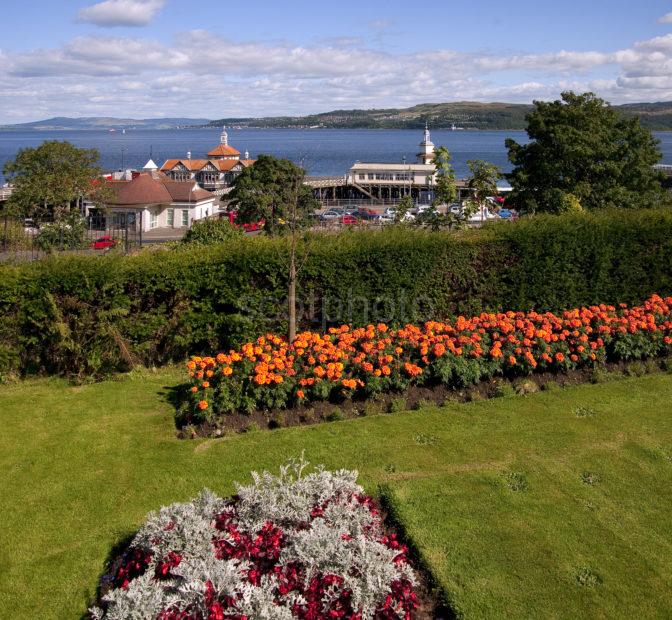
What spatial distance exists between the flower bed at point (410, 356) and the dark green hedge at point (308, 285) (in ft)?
2.68

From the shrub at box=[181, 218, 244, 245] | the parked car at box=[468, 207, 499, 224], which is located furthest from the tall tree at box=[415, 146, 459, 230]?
the shrub at box=[181, 218, 244, 245]

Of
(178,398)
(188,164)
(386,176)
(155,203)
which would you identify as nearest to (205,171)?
(188,164)

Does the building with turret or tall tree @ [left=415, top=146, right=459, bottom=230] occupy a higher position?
the building with turret

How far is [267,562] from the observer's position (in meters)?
5.21

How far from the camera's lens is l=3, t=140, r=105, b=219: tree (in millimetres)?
43094

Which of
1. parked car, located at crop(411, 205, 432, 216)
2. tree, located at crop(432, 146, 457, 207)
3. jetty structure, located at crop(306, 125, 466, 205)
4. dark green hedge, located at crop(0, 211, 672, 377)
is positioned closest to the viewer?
dark green hedge, located at crop(0, 211, 672, 377)

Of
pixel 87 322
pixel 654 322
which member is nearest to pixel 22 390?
pixel 87 322

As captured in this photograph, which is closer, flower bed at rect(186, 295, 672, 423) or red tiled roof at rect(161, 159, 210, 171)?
flower bed at rect(186, 295, 672, 423)

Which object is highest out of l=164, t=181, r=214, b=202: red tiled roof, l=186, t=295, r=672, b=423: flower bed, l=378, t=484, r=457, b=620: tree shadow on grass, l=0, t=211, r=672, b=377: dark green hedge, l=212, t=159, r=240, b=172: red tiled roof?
l=212, t=159, r=240, b=172: red tiled roof

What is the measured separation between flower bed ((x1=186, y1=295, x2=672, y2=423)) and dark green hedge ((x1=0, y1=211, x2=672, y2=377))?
2.68ft

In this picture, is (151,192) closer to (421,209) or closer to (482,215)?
(421,209)

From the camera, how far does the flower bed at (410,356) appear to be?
880cm

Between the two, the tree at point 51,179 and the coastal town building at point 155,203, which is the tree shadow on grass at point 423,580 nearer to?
the tree at point 51,179

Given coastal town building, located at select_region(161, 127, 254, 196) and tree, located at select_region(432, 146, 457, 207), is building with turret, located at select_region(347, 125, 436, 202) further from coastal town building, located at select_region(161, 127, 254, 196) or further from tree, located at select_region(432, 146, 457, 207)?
tree, located at select_region(432, 146, 457, 207)
